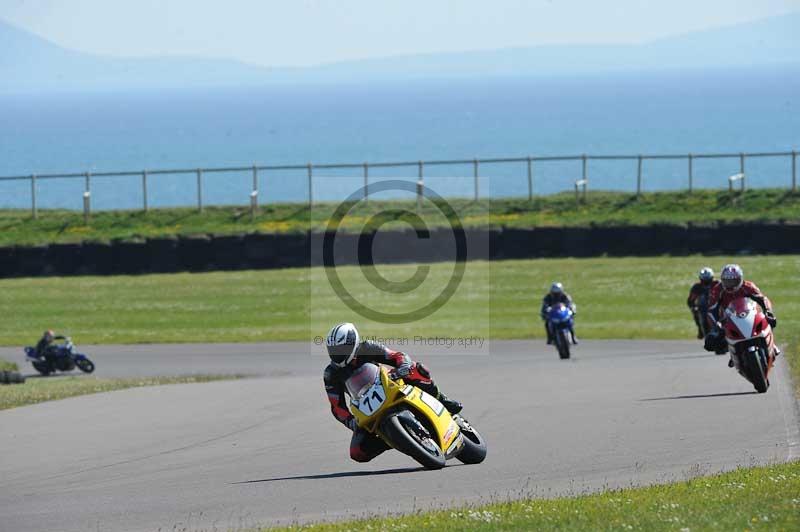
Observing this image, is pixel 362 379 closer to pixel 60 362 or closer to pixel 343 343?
pixel 343 343

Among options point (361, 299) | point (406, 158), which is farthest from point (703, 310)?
point (406, 158)

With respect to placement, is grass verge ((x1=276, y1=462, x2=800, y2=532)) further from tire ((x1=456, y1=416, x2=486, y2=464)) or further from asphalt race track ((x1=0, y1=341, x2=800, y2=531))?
tire ((x1=456, y1=416, x2=486, y2=464))

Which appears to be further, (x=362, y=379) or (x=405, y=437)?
(x=362, y=379)

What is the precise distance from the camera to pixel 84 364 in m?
23.5

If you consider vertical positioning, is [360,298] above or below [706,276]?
below

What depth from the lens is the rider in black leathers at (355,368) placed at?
11.2 metres

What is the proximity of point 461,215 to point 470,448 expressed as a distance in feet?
87.8

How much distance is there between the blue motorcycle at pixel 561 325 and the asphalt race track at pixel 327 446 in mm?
1456

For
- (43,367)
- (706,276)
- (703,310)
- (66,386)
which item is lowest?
(43,367)

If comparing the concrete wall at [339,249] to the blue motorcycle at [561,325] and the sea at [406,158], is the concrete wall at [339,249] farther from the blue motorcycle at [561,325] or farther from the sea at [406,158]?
the blue motorcycle at [561,325]

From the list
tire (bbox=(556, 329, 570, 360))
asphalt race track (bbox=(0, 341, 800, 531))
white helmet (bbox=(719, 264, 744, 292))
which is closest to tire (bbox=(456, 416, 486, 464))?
asphalt race track (bbox=(0, 341, 800, 531))

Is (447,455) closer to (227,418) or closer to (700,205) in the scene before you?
(227,418)

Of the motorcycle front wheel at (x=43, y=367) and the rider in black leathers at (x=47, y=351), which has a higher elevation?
the rider in black leathers at (x=47, y=351)

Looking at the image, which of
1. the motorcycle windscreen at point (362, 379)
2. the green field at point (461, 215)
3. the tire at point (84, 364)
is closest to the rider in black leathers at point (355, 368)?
the motorcycle windscreen at point (362, 379)
